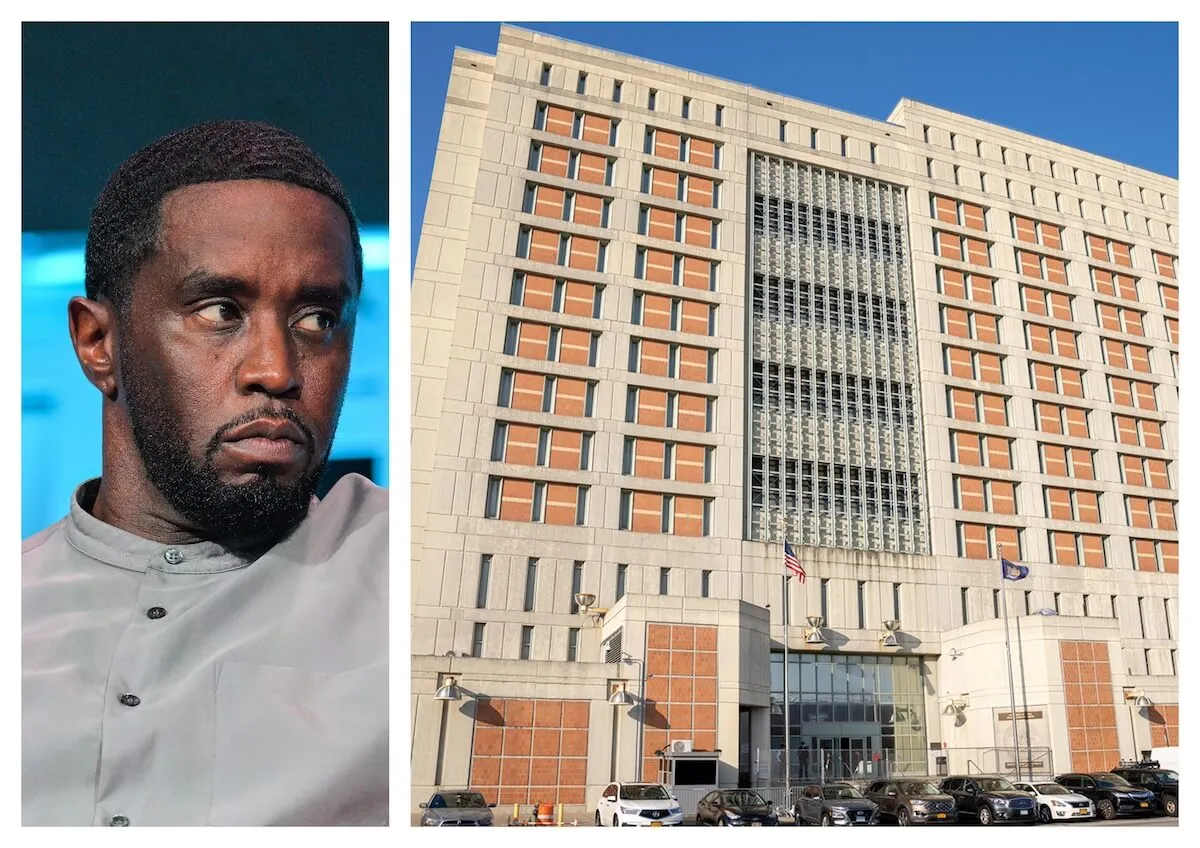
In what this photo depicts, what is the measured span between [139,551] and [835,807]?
20408 millimetres

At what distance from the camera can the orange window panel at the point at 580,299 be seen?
46.7 m

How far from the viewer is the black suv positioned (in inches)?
1036

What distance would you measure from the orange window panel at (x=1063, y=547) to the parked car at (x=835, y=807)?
27.4m

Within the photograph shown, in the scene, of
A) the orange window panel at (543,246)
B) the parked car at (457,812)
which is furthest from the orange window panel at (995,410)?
the parked car at (457,812)

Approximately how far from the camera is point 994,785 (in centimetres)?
2753

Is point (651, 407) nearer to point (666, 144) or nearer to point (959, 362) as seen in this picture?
point (666, 144)

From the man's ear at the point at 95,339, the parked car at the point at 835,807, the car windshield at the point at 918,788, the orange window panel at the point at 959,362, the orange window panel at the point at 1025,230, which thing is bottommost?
the parked car at the point at 835,807

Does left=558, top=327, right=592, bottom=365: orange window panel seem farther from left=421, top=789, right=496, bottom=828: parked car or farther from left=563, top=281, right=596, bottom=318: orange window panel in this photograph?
left=421, top=789, right=496, bottom=828: parked car

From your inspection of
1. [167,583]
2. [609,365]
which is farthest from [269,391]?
[609,365]

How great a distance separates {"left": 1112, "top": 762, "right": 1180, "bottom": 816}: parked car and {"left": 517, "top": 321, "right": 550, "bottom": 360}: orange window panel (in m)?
29.0

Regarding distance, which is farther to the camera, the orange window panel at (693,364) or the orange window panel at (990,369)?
the orange window panel at (990,369)

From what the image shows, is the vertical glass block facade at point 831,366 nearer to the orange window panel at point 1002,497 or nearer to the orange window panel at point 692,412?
the orange window panel at point 692,412

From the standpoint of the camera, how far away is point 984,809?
87.2ft

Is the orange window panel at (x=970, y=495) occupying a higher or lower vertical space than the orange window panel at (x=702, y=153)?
lower
